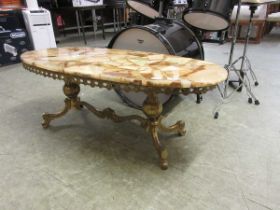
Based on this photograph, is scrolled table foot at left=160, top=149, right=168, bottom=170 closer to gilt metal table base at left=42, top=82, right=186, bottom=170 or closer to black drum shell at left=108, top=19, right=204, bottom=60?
gilt metal table base at left=42, top=82, right=186, bottom=170

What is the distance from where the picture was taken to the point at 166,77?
100 centimetres

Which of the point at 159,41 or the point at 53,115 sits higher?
the point at 159,41

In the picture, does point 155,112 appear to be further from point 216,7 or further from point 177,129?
point 216,7

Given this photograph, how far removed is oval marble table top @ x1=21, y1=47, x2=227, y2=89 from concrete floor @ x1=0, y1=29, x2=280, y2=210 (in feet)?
1.73

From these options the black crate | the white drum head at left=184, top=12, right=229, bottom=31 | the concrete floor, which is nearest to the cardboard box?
the black crate

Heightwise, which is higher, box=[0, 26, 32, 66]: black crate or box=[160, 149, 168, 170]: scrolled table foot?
box=[0, 26, 32, 66]: black crate

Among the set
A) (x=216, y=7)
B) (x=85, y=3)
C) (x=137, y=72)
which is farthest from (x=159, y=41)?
(x=85, y=3)

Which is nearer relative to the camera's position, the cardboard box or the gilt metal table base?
the gilt metal table base

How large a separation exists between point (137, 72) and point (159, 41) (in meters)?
0.60

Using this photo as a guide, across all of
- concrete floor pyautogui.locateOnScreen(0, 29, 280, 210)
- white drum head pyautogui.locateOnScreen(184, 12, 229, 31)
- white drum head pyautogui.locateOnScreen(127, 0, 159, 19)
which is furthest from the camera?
white drum head pyautogui.locateOnScreen(127, 0, 159, 19)

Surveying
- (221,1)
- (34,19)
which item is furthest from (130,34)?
(34,19)

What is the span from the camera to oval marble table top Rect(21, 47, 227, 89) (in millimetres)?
978

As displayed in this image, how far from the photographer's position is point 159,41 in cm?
157

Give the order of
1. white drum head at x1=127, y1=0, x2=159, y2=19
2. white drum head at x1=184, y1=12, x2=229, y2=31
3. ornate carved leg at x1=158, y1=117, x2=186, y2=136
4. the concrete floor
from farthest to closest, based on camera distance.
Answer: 1. white drum head at x1=127, y1=0, x2=159, y2=19
2. white drum head at x1=184, y1=12, x2=229, y2=31
3. ornate carved leg at x1=158, y1=117, x2=186, y2=136
4. the concrete floor
